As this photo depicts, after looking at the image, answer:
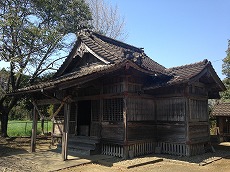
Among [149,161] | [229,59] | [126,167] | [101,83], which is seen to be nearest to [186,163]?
[149,161]

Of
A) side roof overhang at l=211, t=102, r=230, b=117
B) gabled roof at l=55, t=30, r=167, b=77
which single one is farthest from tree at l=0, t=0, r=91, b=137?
side roof overhang at l=211, t=102, r=230, b=117

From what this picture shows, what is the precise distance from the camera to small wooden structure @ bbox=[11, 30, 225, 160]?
11.0m

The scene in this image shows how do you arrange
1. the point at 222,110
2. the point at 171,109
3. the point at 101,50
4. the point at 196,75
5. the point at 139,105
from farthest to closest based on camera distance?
the point at 222,110
the point at 101,50
the point at 171,109
the point at 139,105
the point at 196,75

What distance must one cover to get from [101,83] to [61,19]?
8976mm

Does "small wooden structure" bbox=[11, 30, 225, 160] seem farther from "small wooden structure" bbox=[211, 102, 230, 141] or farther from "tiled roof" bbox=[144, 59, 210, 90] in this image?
"small wooden structure" bbox=[211, 102, 230, 141]

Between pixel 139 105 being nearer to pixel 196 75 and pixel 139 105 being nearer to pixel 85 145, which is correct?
pixel 196 75

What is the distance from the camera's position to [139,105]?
468 inches

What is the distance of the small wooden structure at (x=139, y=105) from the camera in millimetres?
10992

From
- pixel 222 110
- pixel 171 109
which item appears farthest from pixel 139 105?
pixel 222 110

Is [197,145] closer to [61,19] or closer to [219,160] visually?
[219,160]

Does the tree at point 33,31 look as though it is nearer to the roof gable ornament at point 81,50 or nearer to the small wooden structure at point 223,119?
the roof gable ornament at point 81,50

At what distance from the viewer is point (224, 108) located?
20688mm

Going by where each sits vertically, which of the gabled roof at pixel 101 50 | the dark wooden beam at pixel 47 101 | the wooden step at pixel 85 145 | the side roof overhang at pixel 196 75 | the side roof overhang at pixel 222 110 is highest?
the gabled roof at pixel 101 50

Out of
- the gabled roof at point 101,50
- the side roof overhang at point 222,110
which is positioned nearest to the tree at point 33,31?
the gabled roof at point 101,50
